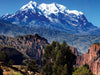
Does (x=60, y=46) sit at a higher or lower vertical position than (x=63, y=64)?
higher

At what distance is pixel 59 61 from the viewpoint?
191 feet

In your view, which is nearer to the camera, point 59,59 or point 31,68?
point 59,59

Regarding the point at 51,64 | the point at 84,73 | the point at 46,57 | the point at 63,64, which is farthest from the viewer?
the point at 46,57

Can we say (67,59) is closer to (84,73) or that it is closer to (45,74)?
(45,74)

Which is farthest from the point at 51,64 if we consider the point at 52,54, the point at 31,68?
the point at 31,68

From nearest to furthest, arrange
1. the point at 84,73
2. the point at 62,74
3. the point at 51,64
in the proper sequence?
1. the point at 84,73
2. the point at 62,74
3. the point at 51,64

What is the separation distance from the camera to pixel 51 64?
63.3m

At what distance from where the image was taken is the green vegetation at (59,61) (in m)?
56.3

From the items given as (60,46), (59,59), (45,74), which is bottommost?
(45,74)

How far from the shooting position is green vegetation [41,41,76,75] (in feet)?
185

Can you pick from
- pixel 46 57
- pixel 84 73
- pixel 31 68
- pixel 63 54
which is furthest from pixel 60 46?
pixel 84 73

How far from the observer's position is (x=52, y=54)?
63.6 m

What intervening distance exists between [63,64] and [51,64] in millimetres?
6023

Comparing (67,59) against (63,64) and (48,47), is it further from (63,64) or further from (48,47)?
(48,47)
